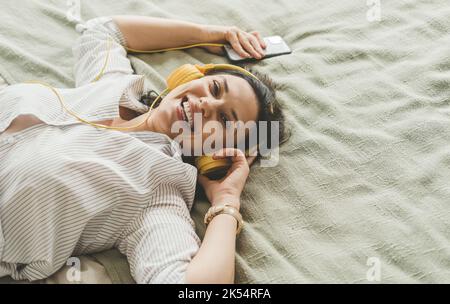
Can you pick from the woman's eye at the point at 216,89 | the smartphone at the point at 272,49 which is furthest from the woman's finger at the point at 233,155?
the smartphone at the point at 272,49

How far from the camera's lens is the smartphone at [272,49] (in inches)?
52.2

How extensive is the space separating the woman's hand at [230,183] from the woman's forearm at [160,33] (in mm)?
454

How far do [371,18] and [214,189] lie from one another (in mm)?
739

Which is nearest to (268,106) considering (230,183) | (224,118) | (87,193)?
(224,118)

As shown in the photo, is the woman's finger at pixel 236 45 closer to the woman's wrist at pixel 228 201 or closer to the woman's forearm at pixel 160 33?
the woman's forearm at pixel 160 33

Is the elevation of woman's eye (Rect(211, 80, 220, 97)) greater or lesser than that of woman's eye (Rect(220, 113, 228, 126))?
greater

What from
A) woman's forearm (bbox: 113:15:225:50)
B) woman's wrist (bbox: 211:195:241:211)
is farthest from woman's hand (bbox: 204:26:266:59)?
woman's wrist (bbox: 211:195:241:211)

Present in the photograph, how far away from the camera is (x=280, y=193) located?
1.01 meters

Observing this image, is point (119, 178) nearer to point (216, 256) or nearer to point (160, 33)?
point (216, 256)

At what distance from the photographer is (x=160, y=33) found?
4.42 ft

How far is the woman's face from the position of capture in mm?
1050

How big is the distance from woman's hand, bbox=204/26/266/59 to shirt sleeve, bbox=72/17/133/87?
0.25 metres

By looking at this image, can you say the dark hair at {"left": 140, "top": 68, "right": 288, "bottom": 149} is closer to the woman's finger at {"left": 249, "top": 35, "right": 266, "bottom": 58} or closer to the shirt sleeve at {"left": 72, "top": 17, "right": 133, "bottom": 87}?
the woman's finger at {"left": 249, "top": 35, "right": 266, "bottom": 58}
